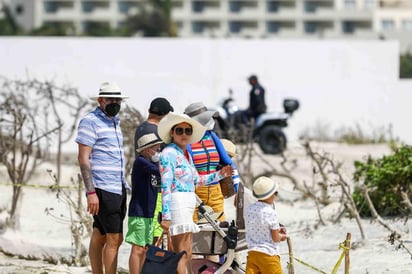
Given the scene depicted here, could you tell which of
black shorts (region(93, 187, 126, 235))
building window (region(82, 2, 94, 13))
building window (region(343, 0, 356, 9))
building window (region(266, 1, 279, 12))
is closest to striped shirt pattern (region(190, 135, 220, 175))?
black shorts (region(93, 187, 126, 235))

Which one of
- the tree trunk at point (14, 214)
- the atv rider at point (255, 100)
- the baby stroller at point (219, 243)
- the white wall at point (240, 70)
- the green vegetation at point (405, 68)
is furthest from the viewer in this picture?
the green vegetation at point (405, 68)

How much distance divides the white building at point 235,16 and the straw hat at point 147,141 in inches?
3286

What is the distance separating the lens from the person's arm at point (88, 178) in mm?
9562

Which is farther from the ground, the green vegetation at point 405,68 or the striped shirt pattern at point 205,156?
the green vegetation at point 405,68

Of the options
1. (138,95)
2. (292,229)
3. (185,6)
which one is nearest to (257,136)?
(138,95)

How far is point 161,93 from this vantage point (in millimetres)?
32875

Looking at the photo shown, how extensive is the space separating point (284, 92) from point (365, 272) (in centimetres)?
2321

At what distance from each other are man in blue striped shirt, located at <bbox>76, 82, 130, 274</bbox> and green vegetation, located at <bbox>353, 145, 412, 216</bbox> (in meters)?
4.39

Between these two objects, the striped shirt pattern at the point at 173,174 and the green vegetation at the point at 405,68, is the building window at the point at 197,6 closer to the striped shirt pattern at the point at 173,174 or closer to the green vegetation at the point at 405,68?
the green vegetation at the point at 405,68

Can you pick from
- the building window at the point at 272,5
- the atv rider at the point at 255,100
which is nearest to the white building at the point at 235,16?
the building window at the point at 272,5

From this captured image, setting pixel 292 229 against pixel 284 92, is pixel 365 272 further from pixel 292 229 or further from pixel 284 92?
pixel 284 92

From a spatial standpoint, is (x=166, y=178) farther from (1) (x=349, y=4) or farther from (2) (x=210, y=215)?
(1) (x=349, y=4)

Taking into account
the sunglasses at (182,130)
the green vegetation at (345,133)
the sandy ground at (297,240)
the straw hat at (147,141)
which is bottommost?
the sandy ground at (297,240)

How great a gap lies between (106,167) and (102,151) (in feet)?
0.44
